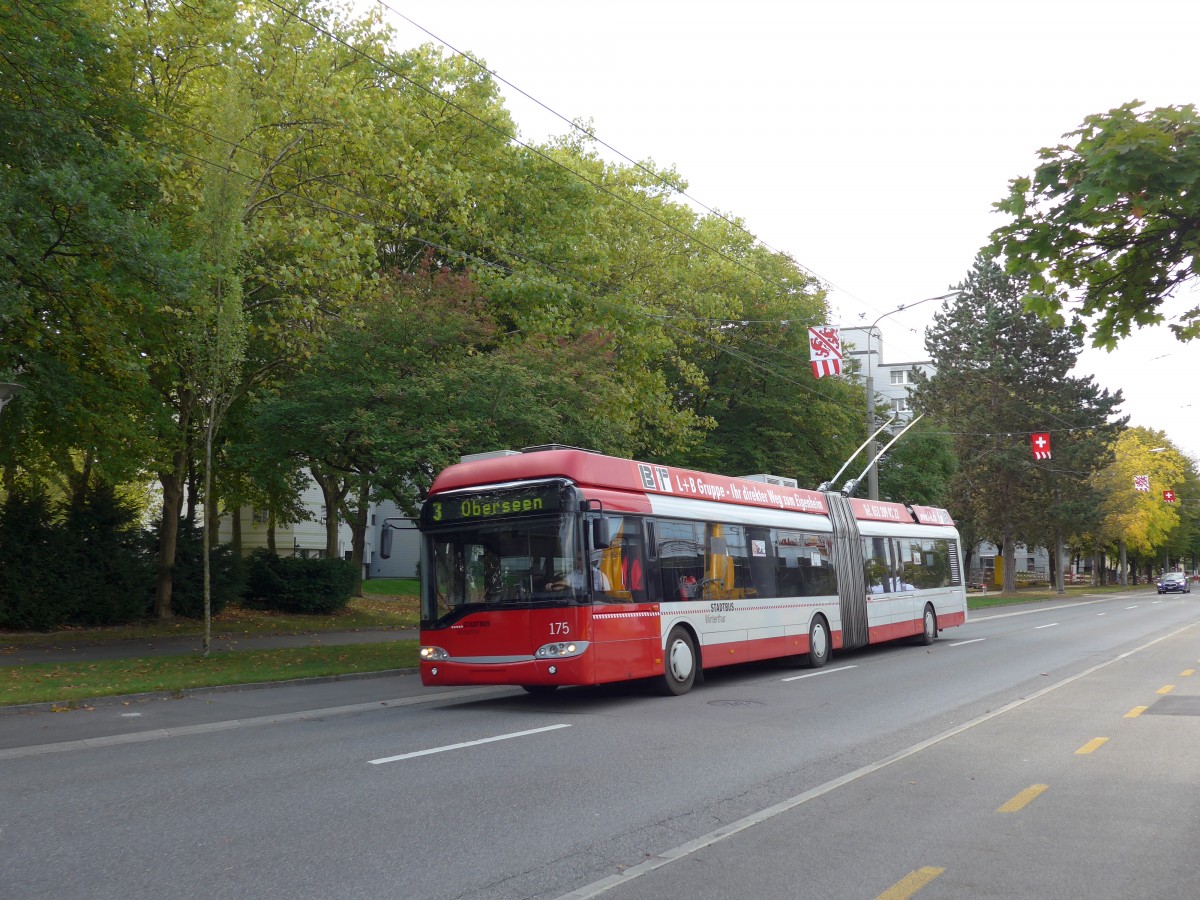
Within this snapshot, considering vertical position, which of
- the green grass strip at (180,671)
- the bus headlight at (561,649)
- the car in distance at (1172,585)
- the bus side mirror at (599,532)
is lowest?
the car in distance at (1172,585)

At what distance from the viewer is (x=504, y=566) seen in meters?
12.7

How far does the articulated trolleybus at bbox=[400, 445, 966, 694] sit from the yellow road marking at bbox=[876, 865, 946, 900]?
6917 millimetres

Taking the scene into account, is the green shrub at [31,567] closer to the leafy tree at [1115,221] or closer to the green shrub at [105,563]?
the green shrub at [105,563]

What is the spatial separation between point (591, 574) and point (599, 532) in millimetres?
521

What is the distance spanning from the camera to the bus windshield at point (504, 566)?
40.6 ft

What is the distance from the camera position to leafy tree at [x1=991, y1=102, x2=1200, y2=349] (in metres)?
7.04

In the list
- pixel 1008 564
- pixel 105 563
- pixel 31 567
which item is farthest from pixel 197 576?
pixel 1008 564

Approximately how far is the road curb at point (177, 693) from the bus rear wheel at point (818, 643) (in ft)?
22.8

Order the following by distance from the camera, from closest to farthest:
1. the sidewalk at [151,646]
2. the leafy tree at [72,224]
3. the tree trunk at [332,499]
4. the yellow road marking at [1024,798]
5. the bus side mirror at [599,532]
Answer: the yellow road marking at [1024,798]
the bus side mirror at [599,532]
the leafy tree at [72,224]
the sidewalk at [151,646]
the tree trunk at [332,499]

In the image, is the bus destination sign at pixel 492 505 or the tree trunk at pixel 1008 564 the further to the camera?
the tree trunk at pixel 1008 564

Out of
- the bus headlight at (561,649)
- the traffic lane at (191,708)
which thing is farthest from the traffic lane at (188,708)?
the bus headlight at (561,649)

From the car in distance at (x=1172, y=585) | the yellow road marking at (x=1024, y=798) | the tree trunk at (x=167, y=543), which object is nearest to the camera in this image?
the yellow road marking at (x=1024, y=798)

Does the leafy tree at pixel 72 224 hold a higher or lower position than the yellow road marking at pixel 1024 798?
higher

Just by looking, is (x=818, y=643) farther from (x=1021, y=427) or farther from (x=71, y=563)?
(x=1021, y=427)
